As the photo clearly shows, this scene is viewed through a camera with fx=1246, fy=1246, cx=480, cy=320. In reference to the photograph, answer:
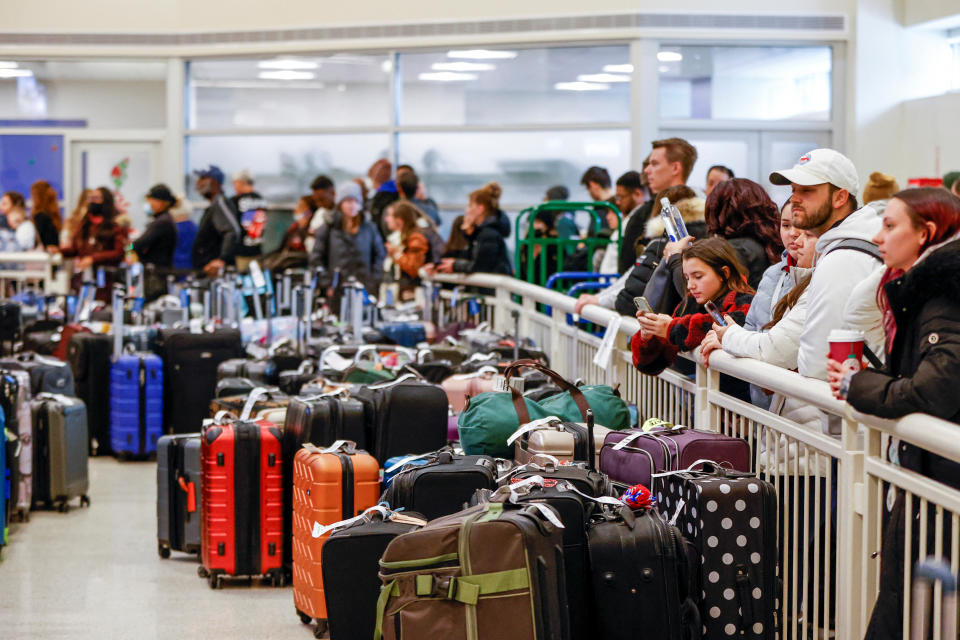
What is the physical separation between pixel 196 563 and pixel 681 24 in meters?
9.85

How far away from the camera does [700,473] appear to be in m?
3.64

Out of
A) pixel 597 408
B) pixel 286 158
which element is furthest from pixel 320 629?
pixel 286 158

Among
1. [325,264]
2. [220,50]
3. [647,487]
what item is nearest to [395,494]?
[647,487]

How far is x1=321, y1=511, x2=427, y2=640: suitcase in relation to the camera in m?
3.92

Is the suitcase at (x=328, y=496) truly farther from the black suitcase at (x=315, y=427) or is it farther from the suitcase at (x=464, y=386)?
the suitcase at (x=464, y=386)

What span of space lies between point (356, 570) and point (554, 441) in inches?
34.3

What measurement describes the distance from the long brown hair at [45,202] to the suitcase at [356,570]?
1051cm

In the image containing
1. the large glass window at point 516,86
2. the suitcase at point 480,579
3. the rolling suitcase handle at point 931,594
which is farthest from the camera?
the large glass window at point 516,86

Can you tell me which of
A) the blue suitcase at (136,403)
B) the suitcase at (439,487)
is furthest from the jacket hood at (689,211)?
the blue suitcase at (136,403)

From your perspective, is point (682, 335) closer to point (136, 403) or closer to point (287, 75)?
point (136, 403)

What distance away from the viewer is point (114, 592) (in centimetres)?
538

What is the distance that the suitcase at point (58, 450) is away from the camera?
267 inches

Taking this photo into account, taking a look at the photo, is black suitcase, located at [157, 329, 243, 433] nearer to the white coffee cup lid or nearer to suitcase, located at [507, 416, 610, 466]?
suitcase, located at [507, 416, 610, 466]

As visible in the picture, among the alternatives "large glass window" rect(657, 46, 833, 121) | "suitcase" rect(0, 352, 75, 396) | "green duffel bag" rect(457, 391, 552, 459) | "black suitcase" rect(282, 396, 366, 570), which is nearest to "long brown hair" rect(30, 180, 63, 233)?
"suitcase" rect(0, 352, 75, 396)
